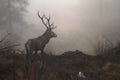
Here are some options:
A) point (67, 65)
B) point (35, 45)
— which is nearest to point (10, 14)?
point (35, 45)

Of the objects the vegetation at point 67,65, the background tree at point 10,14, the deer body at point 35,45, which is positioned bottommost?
the vegetation at point 67,65

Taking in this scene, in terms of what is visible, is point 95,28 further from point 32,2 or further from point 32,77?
point 32,77

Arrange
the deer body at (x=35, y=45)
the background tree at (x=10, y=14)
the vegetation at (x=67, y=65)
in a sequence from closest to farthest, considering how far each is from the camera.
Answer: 1. the vegetation at (x=67, y=65)
2. the deer body at (x=35, y=45)
3. the background tree at (x=10, y=14)

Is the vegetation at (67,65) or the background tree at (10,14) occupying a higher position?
the background tree at (10,14)

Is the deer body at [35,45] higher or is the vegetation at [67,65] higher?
the deer body at [35,45]

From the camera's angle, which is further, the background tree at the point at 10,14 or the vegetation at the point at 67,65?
the background tree at the point at 10,14

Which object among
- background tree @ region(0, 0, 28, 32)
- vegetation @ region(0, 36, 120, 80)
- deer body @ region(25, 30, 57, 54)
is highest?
background tree @ region(0, 0, 28, 32)

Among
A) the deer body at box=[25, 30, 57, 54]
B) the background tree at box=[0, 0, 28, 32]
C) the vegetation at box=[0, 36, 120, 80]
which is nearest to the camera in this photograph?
the vegetation at box=[0, 36, 120, 80]

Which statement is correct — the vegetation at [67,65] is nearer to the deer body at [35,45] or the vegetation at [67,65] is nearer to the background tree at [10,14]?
the deer body at [35,45]

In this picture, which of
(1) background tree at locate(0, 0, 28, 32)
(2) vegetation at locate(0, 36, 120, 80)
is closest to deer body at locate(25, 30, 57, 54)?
(2) vegetation at locate(0, 36, 120, 80)

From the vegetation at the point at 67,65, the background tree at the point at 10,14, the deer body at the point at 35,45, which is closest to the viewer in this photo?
the vegetation at the point at 67,65

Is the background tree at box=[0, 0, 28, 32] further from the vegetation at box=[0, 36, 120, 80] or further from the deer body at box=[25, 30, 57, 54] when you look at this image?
the deer body at box=[25, 30, 57, 54]

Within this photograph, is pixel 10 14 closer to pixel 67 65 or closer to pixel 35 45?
pixel 35 45

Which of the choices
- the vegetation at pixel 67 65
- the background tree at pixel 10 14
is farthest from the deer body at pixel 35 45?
the background tree at pixel 10 14
